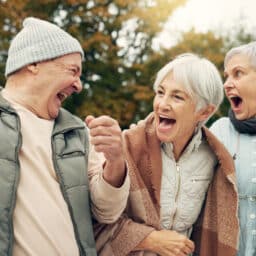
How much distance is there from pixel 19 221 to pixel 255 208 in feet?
5.06

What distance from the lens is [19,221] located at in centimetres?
232

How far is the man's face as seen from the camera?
2.54 m

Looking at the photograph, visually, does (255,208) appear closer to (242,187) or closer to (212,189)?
(242,187)

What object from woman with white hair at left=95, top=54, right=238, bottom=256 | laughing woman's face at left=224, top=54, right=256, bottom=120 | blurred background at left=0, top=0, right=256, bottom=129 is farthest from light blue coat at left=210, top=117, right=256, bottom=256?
blurred background at left=0, top=0, right=256, bottom=129

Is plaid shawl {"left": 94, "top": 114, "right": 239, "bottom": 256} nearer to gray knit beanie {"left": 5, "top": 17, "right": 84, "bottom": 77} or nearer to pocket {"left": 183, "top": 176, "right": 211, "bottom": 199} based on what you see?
pocket {"left": 183, "top": 176, "right": 211, "bottom": 199}

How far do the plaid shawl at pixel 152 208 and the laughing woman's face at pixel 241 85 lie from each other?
23.1 inches

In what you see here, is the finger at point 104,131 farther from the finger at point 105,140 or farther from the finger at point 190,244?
the finger at point 190,244

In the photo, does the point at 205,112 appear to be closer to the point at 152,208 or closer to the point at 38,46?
the point at 152,208

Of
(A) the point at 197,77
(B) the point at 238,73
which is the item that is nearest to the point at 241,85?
(B) the point at 238,73

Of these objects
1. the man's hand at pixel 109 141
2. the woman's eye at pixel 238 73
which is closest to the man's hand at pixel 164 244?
the man's hand at pixel 109 141

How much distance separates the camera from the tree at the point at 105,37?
13.6m

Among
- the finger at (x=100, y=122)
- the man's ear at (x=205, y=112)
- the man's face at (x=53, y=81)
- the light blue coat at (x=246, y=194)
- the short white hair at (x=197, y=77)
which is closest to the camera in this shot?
the finger at (x=100, y=122)

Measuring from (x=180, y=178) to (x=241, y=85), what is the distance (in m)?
Answer: 0.90

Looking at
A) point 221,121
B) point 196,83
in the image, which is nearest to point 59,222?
point 196,83
